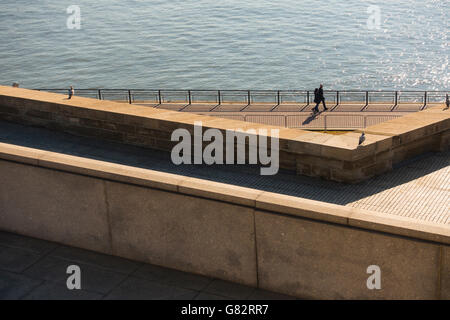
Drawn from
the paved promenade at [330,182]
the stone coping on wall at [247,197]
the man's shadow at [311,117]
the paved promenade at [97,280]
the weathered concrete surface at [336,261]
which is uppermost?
the stone coping on wall at [247,197]

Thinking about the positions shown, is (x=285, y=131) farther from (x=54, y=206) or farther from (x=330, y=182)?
(x=54, y=206)

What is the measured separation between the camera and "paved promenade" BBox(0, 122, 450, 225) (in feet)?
39.4

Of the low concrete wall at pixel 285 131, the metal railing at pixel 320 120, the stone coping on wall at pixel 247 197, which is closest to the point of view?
the stone coping on wall at pixel 247 197

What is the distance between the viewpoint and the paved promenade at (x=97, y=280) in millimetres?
7207

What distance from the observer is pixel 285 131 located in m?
13.6

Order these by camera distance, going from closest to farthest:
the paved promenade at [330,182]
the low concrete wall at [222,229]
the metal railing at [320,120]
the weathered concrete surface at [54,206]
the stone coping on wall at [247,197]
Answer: the stone coping on wall at [247,197], the low concrete wall at [222,229], the weathered concrete surface at [54,206], the paved promenade at [330,182], the metal railing at [320,120]

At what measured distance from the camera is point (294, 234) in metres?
6.94

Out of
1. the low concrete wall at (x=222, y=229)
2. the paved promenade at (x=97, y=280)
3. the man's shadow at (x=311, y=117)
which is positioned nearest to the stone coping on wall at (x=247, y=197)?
the low concrete wall at (x=222, y=229)

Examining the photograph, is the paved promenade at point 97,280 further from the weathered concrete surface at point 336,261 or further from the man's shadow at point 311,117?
the man's shadow at point 311,117

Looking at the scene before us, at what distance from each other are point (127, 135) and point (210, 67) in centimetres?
4981

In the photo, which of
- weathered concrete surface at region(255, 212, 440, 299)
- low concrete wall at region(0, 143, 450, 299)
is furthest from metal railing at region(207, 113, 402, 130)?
weathered concrete surface at region(255, 212, 440, 299)

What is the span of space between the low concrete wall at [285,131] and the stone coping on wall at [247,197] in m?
5.45

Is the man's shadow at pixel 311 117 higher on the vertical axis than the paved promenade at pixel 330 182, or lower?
lower
